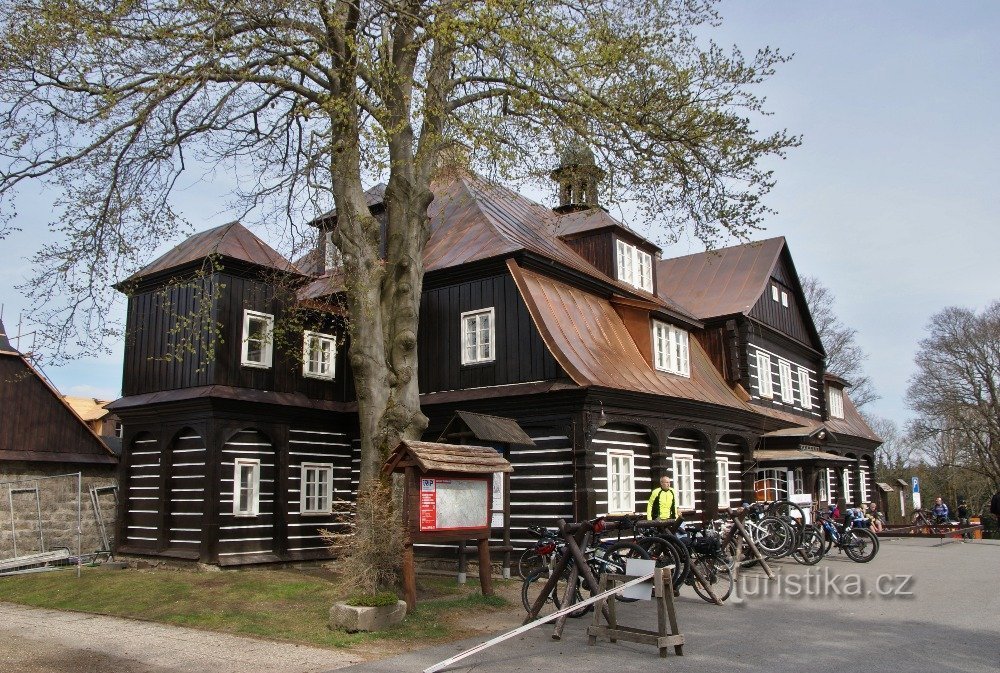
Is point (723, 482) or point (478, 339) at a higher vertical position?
point (478, 339)

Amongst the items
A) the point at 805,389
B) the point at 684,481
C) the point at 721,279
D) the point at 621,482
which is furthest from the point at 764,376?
the point at 621,482

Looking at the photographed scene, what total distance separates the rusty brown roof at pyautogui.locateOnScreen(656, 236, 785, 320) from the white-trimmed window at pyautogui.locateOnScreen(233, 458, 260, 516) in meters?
13.6

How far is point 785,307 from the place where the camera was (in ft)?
95.5

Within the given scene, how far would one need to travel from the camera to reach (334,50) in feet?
43.5

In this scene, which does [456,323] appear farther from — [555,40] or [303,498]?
[555,40]

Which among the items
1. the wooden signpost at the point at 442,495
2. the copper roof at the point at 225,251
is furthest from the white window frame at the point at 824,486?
the copper roof at the point at 225,251

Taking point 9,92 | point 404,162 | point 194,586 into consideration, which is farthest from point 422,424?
point 9,92

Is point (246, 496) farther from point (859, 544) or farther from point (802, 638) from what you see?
point (802, 638)

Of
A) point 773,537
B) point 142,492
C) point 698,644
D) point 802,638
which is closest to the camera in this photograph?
point 698,644

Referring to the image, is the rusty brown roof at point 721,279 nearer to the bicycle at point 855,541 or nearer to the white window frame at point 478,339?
the bicycle at point 855,541

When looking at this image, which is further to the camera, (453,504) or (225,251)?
(225,251)

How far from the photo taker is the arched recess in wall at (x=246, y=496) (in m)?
18.0

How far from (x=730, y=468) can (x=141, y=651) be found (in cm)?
1664

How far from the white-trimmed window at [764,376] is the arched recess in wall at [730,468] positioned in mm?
2920
